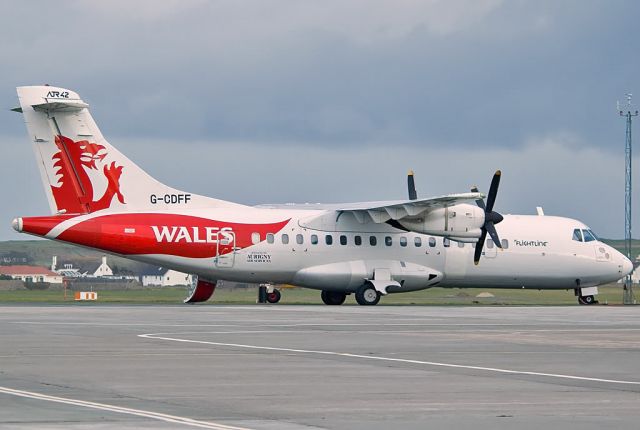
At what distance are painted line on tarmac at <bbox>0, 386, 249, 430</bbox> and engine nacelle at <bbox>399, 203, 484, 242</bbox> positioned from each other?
34885mm

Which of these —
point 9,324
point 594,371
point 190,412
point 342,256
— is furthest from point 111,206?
point 190,412

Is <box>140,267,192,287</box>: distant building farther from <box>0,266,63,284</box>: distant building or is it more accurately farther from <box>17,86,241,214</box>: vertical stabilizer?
<box>17,86,241,214</box>: vertical stabilizer

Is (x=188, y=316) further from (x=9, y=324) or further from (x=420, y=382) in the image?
(x=420, y=382)

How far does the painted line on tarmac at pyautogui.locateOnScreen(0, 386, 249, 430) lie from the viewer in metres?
12.5

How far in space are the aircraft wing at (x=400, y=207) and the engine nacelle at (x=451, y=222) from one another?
0.33m

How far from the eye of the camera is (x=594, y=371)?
19.3 metres

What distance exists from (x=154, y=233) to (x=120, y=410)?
109 ft

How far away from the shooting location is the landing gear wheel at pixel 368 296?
165 ft

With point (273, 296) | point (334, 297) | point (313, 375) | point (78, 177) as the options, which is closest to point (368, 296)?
point (334, 297)

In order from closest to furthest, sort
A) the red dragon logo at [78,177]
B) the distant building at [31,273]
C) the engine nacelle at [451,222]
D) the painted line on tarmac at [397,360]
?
1. the painted line on tarmac at [397,360]
2. the red dragon logo at [78,177]
3. the engine nacelle at [451,222]
4. the distant building at [31,273]

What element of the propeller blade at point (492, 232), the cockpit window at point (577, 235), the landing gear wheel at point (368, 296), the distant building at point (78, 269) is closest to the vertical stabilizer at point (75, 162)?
the landing gear wheel at point (368, 296)

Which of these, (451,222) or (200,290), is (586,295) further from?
(200,290)

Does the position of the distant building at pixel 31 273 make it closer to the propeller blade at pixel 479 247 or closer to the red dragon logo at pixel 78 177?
the red dragon logo at pixel 78 177

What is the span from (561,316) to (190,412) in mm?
28025
